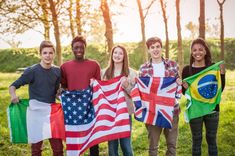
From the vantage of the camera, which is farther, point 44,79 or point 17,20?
point 17,20

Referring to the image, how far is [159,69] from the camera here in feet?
17.6

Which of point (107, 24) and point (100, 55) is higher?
point (107, 24)

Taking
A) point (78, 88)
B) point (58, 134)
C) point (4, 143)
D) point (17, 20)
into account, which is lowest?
point (4, 143)

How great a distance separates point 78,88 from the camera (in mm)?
5547

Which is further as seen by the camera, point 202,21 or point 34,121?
point 202,21

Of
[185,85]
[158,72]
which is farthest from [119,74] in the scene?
[185,85]

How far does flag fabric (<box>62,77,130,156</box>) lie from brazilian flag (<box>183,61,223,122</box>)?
0.98 m

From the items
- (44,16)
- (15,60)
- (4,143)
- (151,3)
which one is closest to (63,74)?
(4,143)

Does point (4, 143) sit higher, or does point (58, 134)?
point (58, 134)

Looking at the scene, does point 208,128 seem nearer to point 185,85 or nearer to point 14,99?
point 185,85

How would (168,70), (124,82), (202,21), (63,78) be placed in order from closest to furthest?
(168,70), (124,82), (63,78), (202,21)

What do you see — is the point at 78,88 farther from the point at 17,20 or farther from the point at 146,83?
the point at 17,20

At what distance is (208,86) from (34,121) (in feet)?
8.67

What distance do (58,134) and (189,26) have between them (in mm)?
54188
